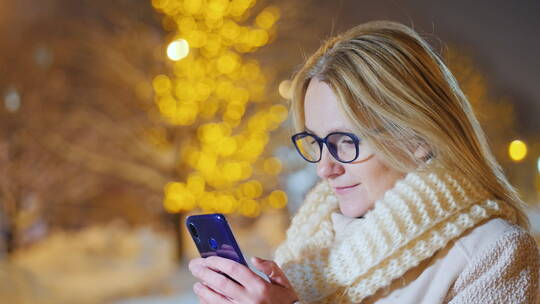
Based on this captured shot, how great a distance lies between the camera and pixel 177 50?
2529 millimetres

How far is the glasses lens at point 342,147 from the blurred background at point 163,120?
1483mm

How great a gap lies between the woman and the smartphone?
0.06 ft

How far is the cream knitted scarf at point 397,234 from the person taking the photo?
736 mm

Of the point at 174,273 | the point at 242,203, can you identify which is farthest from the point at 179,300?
the point at 242,203

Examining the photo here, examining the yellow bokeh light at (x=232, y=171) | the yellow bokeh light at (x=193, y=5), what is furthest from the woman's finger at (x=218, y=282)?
the yellow bokeh light at (x=193, y=5)

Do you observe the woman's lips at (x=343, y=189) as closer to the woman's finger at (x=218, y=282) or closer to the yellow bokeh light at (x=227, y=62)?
the woman's finger at (x=218, y=282)

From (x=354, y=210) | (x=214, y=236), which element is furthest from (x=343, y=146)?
(x=214, y=236)

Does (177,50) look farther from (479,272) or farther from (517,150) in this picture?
(479,272)

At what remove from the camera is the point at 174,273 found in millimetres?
2570

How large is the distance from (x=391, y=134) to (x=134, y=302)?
2005 mm

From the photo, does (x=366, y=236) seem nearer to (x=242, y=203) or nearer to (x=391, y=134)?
(x=391, y=134)

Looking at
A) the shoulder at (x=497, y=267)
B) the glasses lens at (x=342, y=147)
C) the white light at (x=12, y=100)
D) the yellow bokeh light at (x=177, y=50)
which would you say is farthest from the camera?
the yellow bokeh light at (x=177, y=50)

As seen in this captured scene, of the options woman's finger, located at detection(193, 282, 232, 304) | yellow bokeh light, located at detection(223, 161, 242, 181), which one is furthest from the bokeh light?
woman's finger, located at detection(193, 282, 232, 304)

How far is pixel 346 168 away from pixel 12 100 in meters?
1.80
